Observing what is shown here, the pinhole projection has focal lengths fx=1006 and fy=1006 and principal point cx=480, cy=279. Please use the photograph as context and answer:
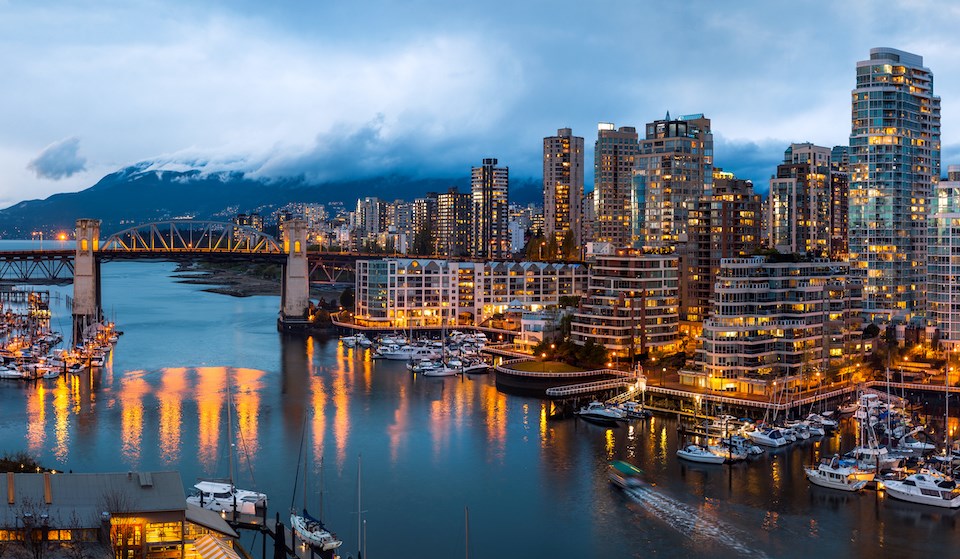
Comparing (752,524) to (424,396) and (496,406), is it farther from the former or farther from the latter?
(424,396)

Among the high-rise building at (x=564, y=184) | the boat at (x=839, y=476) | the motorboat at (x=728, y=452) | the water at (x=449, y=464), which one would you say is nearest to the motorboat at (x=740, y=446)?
the motorboat at (x=728, y=452)

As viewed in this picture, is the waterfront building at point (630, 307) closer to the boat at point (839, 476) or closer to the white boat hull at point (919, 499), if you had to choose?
the boat at point (839, 476)

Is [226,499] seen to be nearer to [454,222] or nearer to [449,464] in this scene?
[449,464]

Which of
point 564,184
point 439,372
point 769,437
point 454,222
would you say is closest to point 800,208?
point 439,372

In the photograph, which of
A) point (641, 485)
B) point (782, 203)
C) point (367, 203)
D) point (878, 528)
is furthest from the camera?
point (367, 203)

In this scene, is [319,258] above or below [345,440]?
above

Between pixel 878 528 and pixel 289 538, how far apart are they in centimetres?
1205

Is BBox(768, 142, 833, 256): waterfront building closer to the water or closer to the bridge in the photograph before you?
the bridge

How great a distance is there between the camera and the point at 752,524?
20938mm

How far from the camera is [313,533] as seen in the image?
1850 cm

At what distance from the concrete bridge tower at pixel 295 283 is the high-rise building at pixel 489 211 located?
1858 inches

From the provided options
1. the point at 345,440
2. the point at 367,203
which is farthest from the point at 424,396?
the point at 367,203

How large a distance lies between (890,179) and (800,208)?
13137 millimetres

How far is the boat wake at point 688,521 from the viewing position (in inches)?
774
